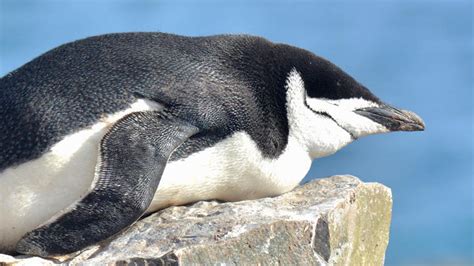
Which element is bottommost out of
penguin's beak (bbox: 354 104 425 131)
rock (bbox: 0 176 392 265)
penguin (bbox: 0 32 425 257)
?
rock (bbox: 0 176 392 265)

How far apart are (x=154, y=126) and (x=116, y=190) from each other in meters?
0.47

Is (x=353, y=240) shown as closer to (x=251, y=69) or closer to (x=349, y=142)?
(x=349, y=142)

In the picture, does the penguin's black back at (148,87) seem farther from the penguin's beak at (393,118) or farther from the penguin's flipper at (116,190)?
the penguin's beak at (393,118)

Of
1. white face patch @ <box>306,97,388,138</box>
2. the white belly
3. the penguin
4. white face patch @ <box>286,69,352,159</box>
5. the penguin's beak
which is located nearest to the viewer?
the penguin

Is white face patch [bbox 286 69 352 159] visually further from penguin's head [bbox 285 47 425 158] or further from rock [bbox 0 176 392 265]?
rock [bbox 0 176 392 265]

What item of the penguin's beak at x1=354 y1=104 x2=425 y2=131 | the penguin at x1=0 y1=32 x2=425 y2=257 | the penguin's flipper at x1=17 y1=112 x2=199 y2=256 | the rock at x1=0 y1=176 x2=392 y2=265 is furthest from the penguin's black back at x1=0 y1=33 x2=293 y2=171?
the penguin's beak at x1=354 y1=104 x2=425 y2=131

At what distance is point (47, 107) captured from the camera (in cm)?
543

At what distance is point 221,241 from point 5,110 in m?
1.48

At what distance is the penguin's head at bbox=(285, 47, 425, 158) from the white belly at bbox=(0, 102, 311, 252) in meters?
0.38

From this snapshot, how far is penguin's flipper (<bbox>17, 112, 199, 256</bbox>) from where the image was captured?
16.1ft

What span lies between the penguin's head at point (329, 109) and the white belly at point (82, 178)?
1.25 ft

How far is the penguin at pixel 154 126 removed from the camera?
506 cm

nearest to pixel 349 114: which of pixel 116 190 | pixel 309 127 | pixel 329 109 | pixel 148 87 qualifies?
pixel 329 109

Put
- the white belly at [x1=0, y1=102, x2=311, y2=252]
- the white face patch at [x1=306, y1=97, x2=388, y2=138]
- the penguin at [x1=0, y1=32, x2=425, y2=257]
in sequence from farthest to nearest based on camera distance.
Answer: the white face patch at [x1=306, y1=97, x2=388, y2=138]
the white belly at [x1=0, y1=102, x2=311, y2=252]
the penguin at [x1=0, y1=32, x2=425, y2=257]
